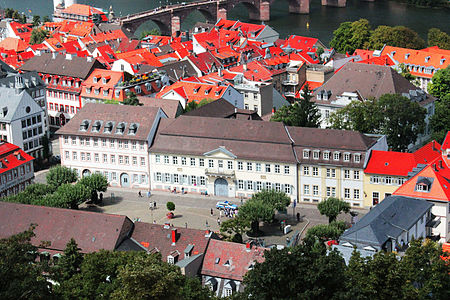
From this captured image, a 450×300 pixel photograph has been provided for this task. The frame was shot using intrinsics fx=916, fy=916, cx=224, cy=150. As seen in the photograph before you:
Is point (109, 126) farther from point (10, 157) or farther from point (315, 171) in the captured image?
point (315, 171)

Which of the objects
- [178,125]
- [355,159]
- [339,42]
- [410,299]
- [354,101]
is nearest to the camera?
[410,299]

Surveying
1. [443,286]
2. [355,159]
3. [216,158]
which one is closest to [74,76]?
[216,158]

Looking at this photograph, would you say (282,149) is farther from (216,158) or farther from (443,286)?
(443,286)

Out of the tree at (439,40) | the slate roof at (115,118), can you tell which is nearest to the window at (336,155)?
the slate roof at (115,118)

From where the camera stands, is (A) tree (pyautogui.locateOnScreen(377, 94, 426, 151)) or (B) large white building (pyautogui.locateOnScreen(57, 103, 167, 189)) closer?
(B) large white building (pyautogui.locateOnScreen(57, 103, 167, 189))

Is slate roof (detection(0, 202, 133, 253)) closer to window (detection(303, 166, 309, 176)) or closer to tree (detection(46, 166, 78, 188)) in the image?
tree (detection(46, 166, 78, 188))

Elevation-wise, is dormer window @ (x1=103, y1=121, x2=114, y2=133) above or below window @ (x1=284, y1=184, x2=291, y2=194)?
above

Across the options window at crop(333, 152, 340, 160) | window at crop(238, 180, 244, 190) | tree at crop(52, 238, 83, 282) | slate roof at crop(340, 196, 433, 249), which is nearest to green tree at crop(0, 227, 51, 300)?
tree at crop(52, 238, 83, 282)

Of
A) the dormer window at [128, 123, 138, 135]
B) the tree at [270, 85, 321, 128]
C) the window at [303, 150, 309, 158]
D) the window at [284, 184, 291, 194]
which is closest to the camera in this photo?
the window at [303, 150, 309, 158]
